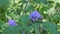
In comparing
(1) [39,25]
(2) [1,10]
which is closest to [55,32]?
(1) [39,25]

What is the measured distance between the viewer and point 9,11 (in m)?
2.00

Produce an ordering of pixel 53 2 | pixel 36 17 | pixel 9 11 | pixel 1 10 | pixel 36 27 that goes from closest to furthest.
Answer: pixel 36 27 < pixel 36 17 < pixel 1 10 < pixel 9 11 < pixel 53 2

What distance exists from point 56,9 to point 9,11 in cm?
48

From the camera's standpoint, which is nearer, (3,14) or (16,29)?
(16,29)

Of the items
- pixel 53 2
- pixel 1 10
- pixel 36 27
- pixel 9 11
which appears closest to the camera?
pixel 36 27

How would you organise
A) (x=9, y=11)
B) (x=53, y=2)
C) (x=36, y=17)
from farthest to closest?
1. (x=53, y=2)
2. (x=9, y=11)
3. (x=36, y=17)

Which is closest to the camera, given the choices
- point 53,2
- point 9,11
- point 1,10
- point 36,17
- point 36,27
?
point 36,27

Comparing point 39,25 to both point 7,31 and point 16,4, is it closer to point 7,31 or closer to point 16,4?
point 7,31

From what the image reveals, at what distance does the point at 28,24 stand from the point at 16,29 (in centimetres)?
8

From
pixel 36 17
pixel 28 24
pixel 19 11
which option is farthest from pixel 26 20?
pixel 19 11

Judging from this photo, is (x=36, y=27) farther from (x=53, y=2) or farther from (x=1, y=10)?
(x=53, y=2)

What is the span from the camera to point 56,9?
2.02 meters

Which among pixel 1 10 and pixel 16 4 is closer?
pixel 1 10

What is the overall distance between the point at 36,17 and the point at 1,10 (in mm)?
567
